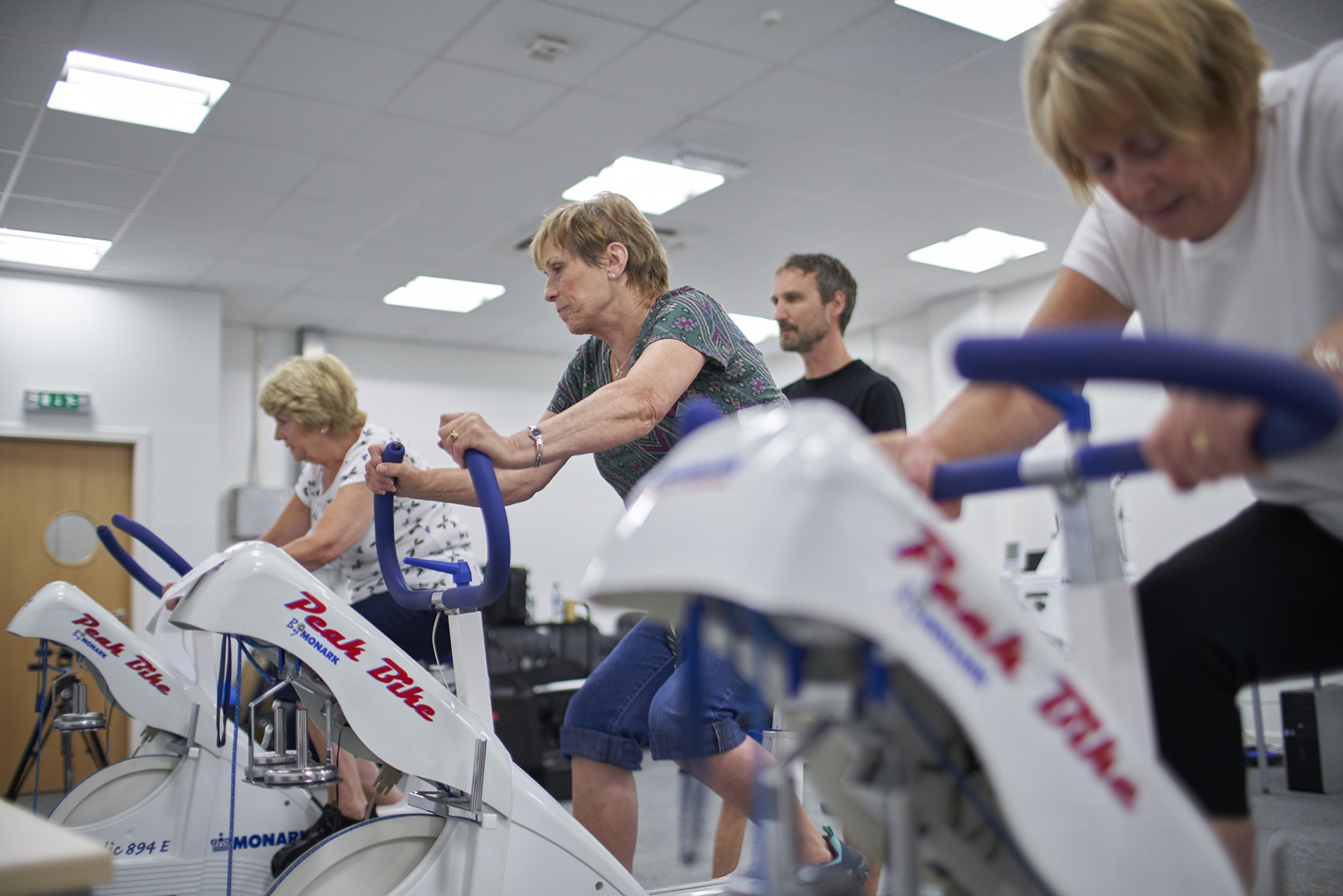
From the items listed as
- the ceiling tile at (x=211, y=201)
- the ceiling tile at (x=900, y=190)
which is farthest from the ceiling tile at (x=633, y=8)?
the ceiling tile at (x=211, y=201)

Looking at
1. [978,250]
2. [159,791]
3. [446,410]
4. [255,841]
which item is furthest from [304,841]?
[446,410]

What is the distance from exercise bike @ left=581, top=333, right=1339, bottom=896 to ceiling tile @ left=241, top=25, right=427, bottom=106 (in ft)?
12.9

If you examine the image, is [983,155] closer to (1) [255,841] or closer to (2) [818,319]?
(2) [818,319]

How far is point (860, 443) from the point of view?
1.97ft

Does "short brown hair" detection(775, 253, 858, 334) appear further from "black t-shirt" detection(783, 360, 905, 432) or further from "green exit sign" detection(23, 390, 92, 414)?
"green exit sign" detection(23, 390, 92, 414)

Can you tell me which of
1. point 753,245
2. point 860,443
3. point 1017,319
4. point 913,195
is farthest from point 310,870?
point 1017,319

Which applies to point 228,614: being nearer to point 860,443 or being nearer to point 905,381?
point 860,443

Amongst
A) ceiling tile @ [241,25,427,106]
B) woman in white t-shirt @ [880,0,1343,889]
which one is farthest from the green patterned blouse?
ceiling tile @ [241,25,427,106]

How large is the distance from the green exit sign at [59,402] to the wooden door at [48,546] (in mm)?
230

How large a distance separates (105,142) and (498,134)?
1852 mm

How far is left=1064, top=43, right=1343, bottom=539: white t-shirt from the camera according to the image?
857 mm

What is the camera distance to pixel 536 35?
4016mm

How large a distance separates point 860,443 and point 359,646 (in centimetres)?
117

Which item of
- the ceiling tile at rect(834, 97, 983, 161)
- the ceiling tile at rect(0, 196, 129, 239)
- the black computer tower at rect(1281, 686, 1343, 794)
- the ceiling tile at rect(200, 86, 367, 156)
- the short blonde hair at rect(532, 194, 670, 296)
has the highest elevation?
the ceiling tile at rect(834, 97, 983, 161)
